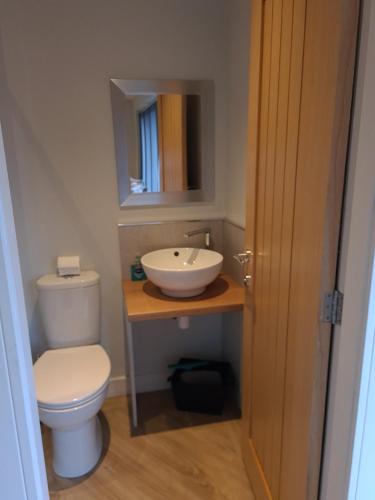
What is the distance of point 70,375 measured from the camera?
5.82 feet

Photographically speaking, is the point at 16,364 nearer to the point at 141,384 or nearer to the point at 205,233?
the point at 205,233

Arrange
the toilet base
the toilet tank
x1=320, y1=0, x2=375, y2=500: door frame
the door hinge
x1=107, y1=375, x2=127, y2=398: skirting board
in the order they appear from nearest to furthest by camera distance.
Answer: x1=320, y1=0, x2=375, y2=500: door frame < the door hinge < the toilet base < the toilet tank < x1=107, y1=375, x2=127, y2=398: skirting board

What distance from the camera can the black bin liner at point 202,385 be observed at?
215 cm

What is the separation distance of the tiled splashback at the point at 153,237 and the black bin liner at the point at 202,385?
0.71 m

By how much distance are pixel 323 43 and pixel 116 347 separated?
6.62ft

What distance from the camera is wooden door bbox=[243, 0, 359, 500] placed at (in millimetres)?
858

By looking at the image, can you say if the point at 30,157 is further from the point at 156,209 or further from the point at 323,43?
the point at 323,43

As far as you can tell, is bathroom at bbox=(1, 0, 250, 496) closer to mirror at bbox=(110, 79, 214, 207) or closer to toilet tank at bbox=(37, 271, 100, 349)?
mirror at bbox=(110, 79, 214, 207)

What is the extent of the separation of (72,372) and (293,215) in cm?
134

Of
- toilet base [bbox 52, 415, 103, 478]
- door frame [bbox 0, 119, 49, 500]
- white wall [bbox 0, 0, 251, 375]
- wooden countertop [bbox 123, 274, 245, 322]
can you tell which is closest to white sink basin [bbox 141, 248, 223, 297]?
wooden countertop [bbox 123, 274, 245, 322]

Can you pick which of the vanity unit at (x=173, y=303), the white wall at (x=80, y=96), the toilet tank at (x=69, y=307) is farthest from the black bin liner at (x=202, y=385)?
the white wall at (x=80, y=96)

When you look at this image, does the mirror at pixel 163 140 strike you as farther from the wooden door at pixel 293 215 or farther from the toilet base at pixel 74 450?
the toilet base at pixel 74 450

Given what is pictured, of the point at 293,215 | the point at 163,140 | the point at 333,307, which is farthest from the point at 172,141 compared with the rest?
the point at 333,307

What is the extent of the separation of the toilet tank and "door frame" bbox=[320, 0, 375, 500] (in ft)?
4.68
